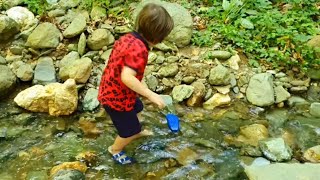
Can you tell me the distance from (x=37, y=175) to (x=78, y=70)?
4.42ft

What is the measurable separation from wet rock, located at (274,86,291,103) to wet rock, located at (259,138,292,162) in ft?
2.70

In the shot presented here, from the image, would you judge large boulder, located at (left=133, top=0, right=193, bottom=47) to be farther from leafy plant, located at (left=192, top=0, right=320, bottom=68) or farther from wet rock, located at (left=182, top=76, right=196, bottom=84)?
wet rock, located at (left=182, top=76, right=196, bottom=84)

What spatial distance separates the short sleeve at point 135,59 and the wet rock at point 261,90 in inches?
70.0

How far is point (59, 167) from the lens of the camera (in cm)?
307

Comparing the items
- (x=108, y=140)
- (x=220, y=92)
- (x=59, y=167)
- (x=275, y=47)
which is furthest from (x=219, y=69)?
(x=59, y=167)

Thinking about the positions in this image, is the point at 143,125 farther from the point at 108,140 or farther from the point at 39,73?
→ the point at 39,73

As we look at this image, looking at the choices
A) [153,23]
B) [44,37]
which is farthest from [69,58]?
[153,23]

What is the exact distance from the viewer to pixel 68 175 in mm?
2900

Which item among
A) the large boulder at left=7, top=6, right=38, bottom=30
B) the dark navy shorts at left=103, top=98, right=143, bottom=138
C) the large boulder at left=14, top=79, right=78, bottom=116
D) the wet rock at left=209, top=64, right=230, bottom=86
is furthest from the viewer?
the large boulder at left=7, top=6, right=38, bottom=30

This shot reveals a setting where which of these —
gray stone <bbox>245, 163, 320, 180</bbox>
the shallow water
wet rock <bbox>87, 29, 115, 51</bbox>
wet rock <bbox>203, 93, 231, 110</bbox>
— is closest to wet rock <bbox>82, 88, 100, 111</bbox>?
the shallow water

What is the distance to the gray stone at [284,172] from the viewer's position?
275 centimetres

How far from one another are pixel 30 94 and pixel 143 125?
A: 113 cm

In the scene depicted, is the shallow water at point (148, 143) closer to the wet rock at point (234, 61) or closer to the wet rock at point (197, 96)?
the wet rock at point (197, 96)

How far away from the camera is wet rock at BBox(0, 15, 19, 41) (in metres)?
4.49
